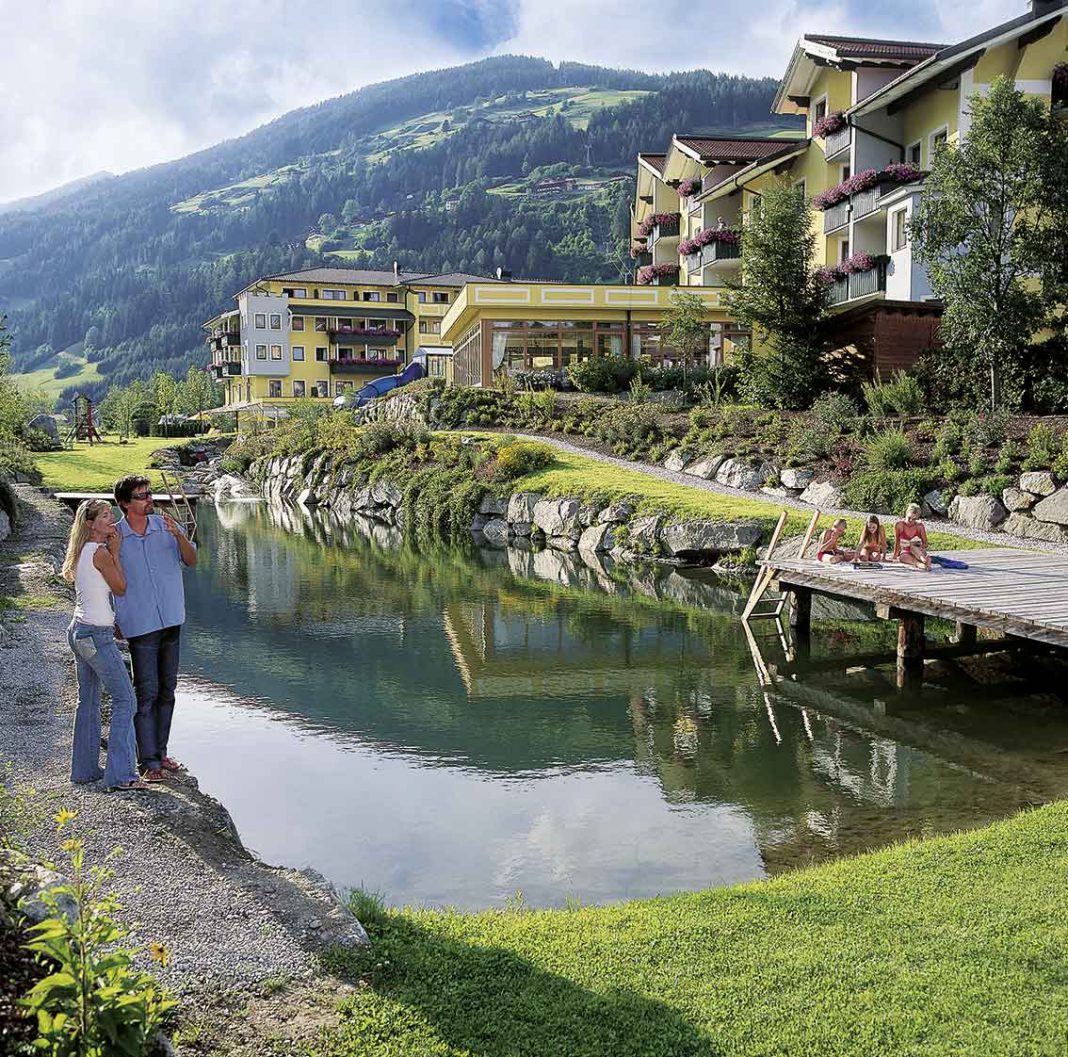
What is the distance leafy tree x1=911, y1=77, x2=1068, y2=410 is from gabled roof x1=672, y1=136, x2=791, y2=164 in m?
20.3

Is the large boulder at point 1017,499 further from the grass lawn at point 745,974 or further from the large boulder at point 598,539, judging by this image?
the grass lawn at point 745,974

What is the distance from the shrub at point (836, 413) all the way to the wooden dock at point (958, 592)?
423 inches

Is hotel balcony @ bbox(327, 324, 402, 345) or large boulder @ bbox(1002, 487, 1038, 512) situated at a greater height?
hotel balcony @ bbox(327, 324, 402, 345)

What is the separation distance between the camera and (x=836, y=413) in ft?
96.5

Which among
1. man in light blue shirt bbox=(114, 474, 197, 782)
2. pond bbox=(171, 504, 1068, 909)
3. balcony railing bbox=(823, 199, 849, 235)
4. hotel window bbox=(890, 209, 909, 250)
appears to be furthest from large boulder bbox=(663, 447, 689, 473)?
man in light blue shirt bbox=(114, 474, 197, 782)

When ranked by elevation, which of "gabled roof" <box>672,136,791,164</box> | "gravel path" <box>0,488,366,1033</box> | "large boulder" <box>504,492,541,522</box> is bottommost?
"gravel path" <box>0,488,366,1033</box>

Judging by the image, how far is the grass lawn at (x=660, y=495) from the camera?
2355 cm

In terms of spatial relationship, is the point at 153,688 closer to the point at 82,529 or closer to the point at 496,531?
the point at 82,529

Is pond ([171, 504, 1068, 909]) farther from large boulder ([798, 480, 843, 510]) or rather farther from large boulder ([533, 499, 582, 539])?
large boulder ([533, 499, 582, 539])

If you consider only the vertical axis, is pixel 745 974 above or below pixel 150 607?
below

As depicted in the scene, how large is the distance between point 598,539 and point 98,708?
21.4 m

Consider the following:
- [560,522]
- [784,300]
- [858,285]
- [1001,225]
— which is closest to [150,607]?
[560,522]

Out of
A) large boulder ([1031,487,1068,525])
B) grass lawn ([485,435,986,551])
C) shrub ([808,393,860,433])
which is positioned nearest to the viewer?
large boulder ([1031,487,1068,525])

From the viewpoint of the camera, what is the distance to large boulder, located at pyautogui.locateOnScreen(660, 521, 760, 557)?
24.6 metres
